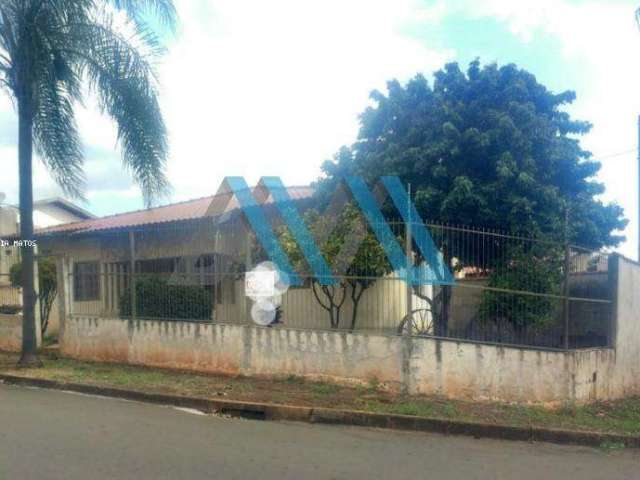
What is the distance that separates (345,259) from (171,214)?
8.11 meters

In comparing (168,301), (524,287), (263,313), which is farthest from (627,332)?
(168,301)


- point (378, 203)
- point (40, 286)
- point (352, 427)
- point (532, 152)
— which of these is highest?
point (532, 152)

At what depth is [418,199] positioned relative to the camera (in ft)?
39.2

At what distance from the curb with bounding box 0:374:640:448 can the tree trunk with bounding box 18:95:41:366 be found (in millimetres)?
2849

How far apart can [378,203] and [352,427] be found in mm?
5753

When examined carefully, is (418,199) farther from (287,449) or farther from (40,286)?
(40,286)

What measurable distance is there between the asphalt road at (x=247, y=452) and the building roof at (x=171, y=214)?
763cm

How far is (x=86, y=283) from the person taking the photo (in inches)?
491

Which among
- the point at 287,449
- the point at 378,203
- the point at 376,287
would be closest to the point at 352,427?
the point at 287,449

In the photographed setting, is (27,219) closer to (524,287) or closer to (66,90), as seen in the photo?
(66,90)

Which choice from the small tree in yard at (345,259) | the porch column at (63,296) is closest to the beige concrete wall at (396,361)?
the small tree in yard at (345,259)

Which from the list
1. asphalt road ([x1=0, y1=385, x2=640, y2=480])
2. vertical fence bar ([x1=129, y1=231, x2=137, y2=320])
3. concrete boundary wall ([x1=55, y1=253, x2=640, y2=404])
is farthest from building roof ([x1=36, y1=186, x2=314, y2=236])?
asphalt road ([x1=0, y1=385, x2=640, y2=480])

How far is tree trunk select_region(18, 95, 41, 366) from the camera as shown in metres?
10.9

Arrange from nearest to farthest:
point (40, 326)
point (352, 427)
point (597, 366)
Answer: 1. point (352, 427)
2. point (597, 366)
3. point (40, 326)
